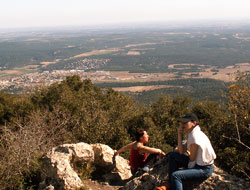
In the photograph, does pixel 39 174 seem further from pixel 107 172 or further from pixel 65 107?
pixel 65 107

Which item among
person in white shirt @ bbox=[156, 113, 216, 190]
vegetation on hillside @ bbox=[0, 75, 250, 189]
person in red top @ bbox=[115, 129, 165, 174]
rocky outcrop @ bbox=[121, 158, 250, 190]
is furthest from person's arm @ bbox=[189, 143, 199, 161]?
person in red top @ bbox=[115, 129, 165, 174]

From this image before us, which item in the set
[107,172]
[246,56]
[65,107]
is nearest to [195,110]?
[65,107]

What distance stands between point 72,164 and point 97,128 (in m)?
7.60

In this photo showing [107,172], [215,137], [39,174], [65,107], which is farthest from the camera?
[65,107]

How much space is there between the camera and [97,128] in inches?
737

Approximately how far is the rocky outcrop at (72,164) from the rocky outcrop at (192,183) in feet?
6.93

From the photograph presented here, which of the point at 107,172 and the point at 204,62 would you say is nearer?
the point at 107,172

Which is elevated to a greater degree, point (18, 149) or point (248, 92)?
point (248, 92)

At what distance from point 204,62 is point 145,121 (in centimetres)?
17775

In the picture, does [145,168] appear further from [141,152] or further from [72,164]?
[72,164]

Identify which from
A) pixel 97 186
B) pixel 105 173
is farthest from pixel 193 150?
pixel 105 173

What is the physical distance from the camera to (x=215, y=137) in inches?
747

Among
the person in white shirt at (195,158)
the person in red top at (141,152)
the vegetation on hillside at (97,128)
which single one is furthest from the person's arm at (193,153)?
the person in red top at (141,152)

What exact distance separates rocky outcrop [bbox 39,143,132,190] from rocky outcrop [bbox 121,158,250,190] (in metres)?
2.11
